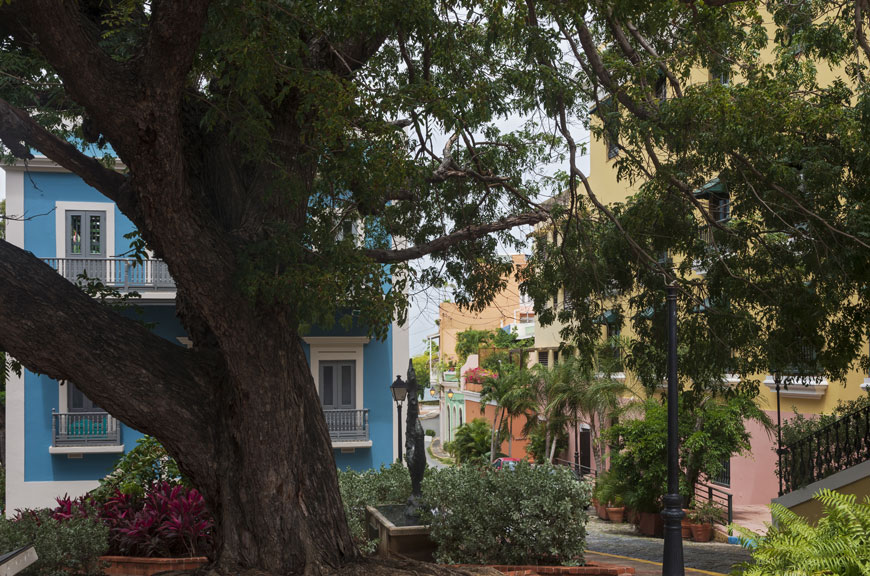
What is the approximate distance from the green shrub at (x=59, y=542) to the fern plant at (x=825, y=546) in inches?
290

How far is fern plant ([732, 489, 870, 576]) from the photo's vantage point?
4.37 m

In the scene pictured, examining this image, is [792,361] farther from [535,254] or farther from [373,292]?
[373,292]

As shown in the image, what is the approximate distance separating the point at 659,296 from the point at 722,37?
3113 millimetres

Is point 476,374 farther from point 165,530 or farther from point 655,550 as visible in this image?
point 165,530

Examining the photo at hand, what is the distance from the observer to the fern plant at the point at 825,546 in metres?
4.37

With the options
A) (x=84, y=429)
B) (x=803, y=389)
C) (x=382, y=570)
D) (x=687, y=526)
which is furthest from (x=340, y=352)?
(x=382, y=570)

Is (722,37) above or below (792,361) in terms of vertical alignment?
above

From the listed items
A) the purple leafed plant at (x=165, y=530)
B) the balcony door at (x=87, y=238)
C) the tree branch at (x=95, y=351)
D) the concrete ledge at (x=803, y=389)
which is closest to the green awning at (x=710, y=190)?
the concrete ledge at (x=803, y=389)

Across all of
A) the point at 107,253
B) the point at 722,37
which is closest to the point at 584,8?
the point at 722,37

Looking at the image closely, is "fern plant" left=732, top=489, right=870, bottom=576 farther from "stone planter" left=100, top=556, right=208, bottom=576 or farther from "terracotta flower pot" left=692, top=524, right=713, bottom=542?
"terracotta flower pot" left=692, top=524, right=713, bottom=542

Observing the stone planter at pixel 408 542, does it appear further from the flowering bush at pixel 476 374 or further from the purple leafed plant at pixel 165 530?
the flowering bush at pixel 476 374

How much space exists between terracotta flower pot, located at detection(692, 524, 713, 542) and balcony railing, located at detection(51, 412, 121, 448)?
13.0 meters

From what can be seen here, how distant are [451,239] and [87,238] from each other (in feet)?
41.8

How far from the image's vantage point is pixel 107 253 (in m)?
20.0
